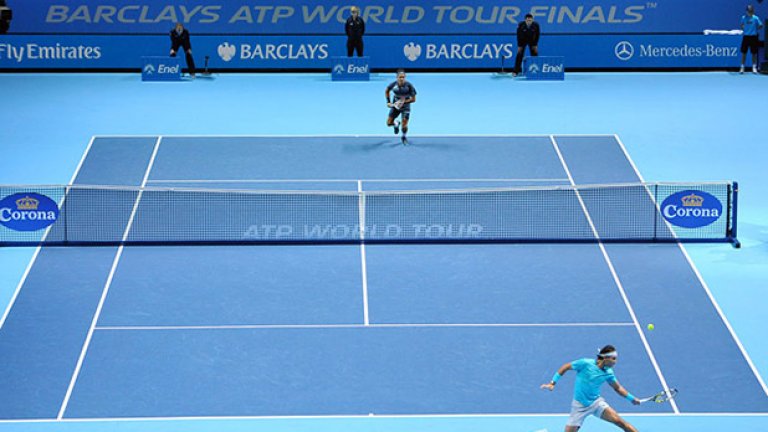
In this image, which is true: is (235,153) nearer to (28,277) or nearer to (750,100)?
(28,277)

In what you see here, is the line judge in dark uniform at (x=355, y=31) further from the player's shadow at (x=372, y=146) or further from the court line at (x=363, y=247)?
the court line at (x=363, y=247)

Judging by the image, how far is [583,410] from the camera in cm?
1538

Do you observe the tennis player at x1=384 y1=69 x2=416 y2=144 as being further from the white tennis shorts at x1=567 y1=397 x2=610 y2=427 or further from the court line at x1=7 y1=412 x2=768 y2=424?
the white tennis shorts at x1=567 y1=397 x2=610 y2=427

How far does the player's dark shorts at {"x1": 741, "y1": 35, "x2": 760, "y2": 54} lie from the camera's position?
38.8 metres

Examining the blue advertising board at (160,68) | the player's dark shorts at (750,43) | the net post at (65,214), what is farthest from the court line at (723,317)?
the blue advertising board at (160,68)

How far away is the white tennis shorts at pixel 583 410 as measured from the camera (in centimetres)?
1534

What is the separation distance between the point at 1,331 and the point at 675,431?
9723 mm

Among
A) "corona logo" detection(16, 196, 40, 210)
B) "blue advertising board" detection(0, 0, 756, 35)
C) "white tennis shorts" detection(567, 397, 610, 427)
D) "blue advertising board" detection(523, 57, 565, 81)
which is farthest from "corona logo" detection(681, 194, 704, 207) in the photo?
"blue advertising board" detection(0, 0, 756, 35)

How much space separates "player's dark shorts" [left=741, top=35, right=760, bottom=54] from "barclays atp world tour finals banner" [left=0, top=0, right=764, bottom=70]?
1.23ft

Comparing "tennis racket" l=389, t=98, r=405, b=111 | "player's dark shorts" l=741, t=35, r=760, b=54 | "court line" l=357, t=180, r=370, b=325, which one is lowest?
"court line" l=357, t=180, r=370, b=325

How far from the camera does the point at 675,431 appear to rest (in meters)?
16.5

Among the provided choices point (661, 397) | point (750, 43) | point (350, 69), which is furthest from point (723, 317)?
point (750, 43)

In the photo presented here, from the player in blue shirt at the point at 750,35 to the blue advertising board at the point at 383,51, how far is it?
0.34 m

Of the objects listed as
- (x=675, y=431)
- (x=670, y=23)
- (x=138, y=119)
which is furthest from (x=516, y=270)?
(x=670, y=23)
